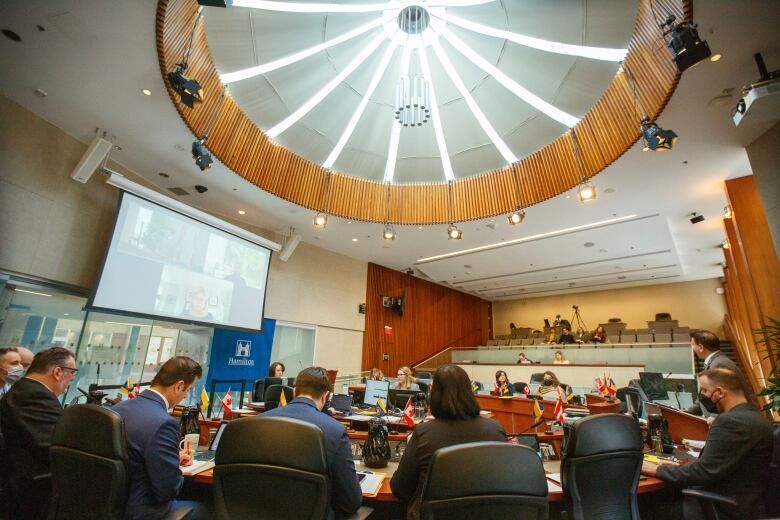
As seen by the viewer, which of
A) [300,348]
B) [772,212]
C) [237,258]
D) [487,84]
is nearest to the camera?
[772,212]

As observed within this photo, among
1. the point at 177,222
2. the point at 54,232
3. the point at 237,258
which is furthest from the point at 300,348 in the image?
the point at 54,232

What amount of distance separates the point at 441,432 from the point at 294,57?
6072 mm

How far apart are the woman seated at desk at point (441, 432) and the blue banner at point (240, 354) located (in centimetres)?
676

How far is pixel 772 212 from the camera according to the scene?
4359 mm

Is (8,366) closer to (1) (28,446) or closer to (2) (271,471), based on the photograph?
(1) (28,446)

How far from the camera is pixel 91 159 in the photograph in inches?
220

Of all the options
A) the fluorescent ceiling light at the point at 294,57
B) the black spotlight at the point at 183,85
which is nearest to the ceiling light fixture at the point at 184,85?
the black spotlight at the point at 183,85

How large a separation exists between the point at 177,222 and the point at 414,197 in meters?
4.80

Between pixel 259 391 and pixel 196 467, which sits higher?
pixel 259 391

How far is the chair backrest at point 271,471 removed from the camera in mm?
1582

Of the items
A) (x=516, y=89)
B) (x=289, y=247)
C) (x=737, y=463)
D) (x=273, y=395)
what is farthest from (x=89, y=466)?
(x=289, y=247)

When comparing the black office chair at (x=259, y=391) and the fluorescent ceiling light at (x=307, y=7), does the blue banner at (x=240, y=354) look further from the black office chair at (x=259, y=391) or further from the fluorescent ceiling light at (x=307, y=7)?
the fluorescent ceiling light at (x=307, y=7)

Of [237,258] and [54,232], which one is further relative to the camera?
[237,258]

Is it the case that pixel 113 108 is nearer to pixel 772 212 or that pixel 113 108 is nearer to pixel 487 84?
pixel 487 84
